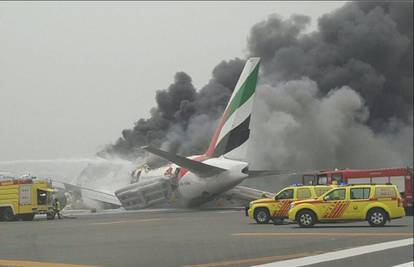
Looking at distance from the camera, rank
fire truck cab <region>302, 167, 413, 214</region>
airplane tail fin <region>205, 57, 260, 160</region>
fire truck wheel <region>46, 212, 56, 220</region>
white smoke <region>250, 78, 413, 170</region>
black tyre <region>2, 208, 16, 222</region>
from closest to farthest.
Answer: black tyre <region>2, 208, 16, 222</region>, white smoke <region>250, 78, 413, 170</region>, fire truck wheel <region>46, 212, 56, 220</region>, airplane tail fin <region>205, 57, 260, 160</region>, fire truck cab <region>302, 167, 413, 214</region>

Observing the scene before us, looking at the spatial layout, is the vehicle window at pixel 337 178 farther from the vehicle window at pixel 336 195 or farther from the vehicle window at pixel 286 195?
the vehicle window at pixel 336 195

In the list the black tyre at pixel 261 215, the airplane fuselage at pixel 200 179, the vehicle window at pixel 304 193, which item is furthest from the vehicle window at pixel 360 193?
the airplane fuselage at pixel 200 179

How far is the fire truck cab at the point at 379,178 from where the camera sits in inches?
1038

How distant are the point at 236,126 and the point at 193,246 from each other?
46.9 feet

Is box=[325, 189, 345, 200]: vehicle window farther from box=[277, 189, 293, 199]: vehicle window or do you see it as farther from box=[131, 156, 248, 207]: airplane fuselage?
box=[131, 156, 248, 207]: airplane fuselage

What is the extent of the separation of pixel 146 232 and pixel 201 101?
165 inches

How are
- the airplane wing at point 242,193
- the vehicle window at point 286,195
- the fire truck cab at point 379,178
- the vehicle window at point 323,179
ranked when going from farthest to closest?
the fire truck cab at point 379,178 → the vehicle window at point 323,179 → the airplane wing at point 242,193 → the vehicle window at point 286,195

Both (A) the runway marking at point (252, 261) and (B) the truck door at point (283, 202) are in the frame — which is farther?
(B) the truck door at point (283, 202)

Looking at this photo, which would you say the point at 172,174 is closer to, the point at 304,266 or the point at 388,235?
the point at 388,235

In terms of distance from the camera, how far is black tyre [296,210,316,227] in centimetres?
1969

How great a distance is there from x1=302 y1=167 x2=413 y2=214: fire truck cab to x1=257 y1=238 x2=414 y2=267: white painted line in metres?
10.9

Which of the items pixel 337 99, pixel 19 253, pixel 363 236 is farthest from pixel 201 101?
pixel 19 253

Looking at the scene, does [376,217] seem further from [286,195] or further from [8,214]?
[8,214]

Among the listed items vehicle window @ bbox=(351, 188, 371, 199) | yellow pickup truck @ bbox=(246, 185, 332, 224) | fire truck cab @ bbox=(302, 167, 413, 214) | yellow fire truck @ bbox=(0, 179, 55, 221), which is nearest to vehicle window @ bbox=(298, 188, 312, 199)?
yellow pickup truck @ bbox=(246, 185, 332, 224)
